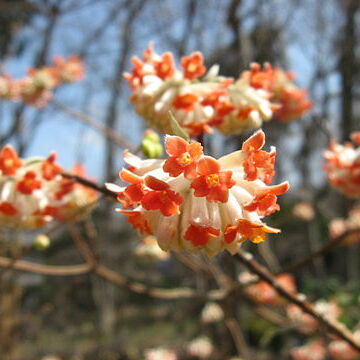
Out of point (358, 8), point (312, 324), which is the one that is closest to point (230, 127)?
point (312, 324)

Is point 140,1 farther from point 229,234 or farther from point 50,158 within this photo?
point 229,234

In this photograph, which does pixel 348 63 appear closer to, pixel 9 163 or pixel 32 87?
pixel 32 87

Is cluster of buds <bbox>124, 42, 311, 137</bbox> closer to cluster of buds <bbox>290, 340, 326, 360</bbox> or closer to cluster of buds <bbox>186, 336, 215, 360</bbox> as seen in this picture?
cluster of buds <bbox>290, 340, 326, 360</bbox>

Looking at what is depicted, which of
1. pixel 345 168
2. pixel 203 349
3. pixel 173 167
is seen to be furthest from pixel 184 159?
pixel 203 349

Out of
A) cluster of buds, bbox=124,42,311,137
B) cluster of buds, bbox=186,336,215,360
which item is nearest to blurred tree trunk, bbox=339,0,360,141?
cluster of buds, bbox=186,336,215,360

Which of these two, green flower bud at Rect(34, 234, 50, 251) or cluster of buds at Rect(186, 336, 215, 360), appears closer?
green flower bud at Rect(34, 234, 50, 251)
